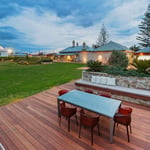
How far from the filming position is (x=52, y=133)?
2680 millimetres

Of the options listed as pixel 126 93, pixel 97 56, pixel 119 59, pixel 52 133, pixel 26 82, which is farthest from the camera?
pixel 97 56

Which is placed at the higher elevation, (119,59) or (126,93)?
(119,59)

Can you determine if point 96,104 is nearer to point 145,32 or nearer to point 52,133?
point 52,133

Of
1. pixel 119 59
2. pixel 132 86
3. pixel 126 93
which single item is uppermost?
pixel 119 59

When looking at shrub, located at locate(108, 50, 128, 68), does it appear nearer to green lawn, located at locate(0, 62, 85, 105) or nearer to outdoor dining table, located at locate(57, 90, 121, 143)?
green lawn, located at locate(0, 62, 85, 105)

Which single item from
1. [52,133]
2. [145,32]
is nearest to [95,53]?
[145,32]

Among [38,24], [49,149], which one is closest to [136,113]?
[49,149]

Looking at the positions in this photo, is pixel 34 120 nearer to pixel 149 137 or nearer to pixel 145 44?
pixel 149 137

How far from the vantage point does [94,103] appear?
2.61 meters

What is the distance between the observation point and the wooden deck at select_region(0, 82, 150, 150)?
228 cm

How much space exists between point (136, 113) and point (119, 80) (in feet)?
6.14

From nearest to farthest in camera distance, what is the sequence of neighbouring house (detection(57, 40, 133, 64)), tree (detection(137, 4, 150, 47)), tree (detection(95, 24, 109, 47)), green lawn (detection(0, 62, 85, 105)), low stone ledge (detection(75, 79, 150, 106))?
low stone ledge (detection(75, 79, 150, 106))
green lawn (detection(0, 62, 85, 105))
neighbouring house (detection(57, 40, 133, 64))
tree (detection(137, 4, 150, 47))
tree (detection(95, 24, 109, 47))

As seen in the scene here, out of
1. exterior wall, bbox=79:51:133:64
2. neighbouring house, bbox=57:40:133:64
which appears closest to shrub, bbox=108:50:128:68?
exterior wall, bbox=79:51:133:64

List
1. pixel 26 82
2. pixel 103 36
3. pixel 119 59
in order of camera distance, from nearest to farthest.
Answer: pixel 119 59, pixel 26 82, pixel 103 36
